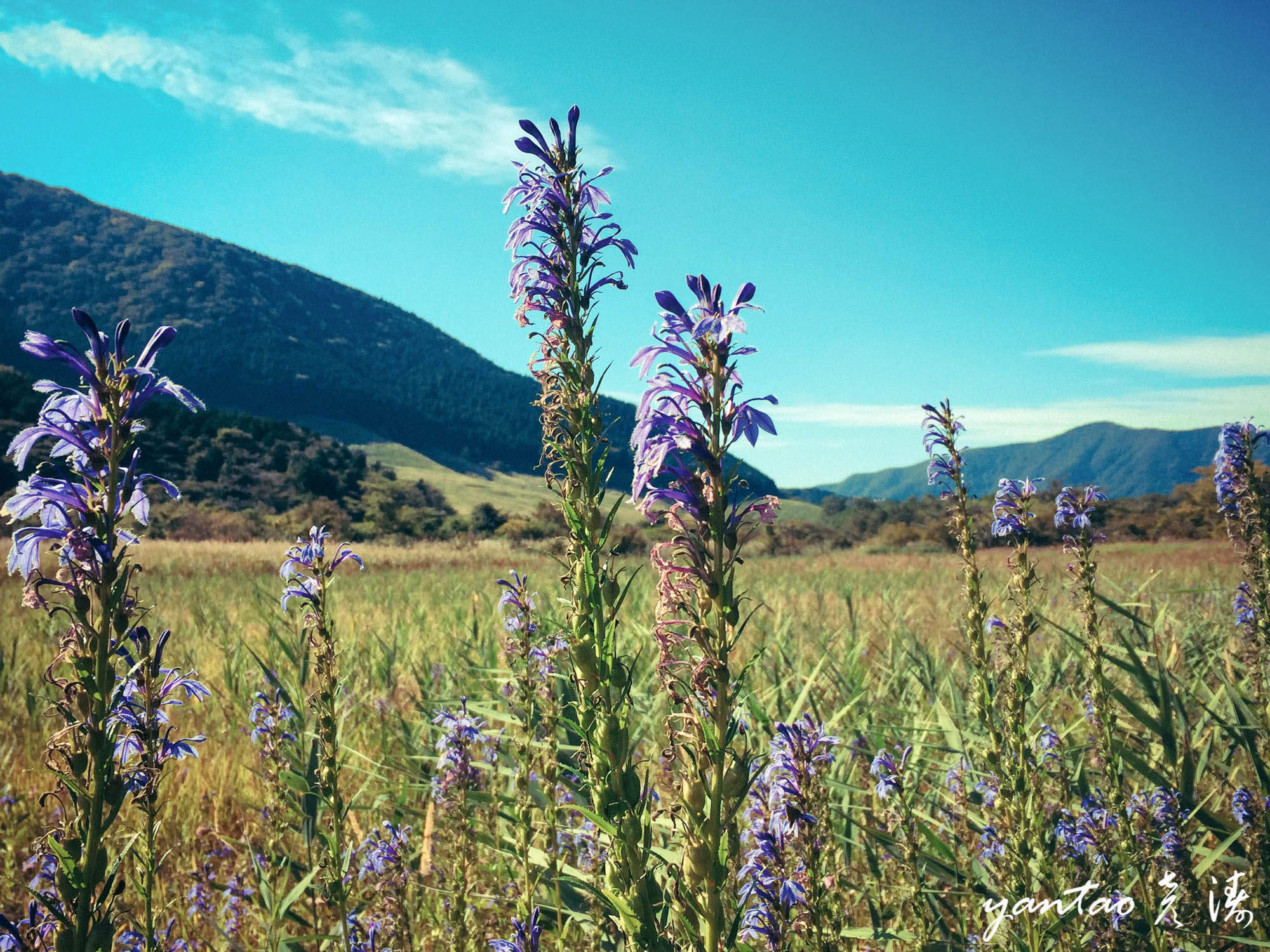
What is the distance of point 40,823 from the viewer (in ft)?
13.7

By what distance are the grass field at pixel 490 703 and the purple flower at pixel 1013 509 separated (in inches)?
24.5

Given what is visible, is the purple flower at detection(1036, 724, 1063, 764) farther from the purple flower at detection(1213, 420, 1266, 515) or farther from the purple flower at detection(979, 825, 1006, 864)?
the purple flower at detection(1213, 420, 1266, 515)

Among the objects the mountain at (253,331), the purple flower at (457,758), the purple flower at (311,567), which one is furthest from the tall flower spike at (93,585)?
the mountain at (253,331)

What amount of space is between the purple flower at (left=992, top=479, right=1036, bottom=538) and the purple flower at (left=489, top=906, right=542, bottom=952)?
2.58 metres

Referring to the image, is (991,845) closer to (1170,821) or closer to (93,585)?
(1170,821)

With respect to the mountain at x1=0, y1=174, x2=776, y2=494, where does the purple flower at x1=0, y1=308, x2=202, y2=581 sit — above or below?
below

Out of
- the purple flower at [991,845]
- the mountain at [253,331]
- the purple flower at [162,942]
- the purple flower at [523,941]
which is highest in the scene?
the mountain at [253,331]

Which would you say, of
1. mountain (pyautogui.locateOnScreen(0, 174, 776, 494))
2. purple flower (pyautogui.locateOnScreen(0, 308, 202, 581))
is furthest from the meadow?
mountain (pyautogui.locateOnScreen(0, 174, 776, 494))

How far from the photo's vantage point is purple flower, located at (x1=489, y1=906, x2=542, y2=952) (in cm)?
224

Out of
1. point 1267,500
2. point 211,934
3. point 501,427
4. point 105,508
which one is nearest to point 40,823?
point 211,934

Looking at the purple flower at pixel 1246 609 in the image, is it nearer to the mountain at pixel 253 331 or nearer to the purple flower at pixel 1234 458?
the purple flower at pixel 1234 458

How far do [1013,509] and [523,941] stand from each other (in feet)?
9.24

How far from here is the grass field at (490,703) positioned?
134 inches

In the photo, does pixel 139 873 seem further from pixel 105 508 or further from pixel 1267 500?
pixel 1267 500
